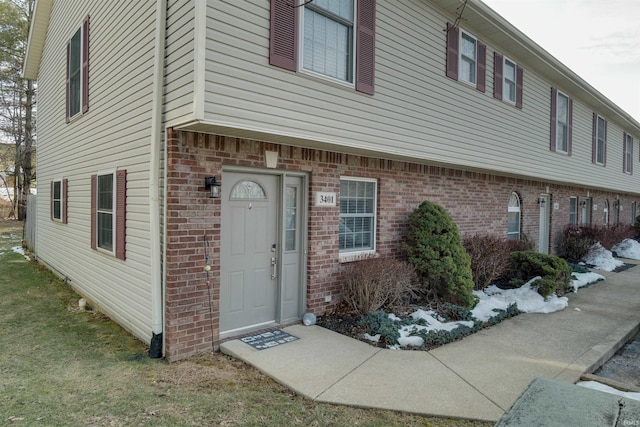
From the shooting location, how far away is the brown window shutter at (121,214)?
19.2ft

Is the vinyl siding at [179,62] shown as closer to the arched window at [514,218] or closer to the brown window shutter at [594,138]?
the arched window at [514,218]

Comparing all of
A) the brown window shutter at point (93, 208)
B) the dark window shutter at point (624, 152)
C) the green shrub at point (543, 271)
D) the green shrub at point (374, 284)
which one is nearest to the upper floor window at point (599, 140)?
the dark window shutter at point (624, 152)

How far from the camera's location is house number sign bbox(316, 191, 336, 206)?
20.4 ft

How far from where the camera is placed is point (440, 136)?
24.6 feet

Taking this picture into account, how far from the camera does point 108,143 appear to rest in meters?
6.54

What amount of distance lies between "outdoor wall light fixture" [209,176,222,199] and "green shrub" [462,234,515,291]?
5.45 meters

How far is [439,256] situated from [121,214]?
199 inches

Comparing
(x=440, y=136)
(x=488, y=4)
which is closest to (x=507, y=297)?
(x=440, y=136)

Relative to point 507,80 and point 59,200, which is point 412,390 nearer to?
point 507,80

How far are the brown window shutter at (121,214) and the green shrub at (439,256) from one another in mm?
4547

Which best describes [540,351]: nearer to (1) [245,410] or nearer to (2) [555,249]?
(1) [245,410]

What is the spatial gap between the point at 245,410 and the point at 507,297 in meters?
5.69

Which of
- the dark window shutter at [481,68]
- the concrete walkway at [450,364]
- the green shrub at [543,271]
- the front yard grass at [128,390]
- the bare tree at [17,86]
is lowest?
the front yard grass at [128,390]

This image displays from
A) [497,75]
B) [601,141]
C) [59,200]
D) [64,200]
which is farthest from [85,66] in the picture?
[601,141]
